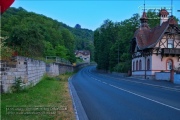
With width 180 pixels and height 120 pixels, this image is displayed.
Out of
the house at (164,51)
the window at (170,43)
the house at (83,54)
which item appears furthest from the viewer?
the house at (83,54)

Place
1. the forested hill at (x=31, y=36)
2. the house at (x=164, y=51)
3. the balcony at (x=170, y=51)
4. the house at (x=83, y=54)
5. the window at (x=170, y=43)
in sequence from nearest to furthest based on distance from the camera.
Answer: the forested hill at (x=31, y=36)
the balcony at (x=170, y=51)
the house at (x=164, y=51)
the window at (x=170, y=43)
the house at (x=83, y=54)

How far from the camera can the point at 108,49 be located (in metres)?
91.9

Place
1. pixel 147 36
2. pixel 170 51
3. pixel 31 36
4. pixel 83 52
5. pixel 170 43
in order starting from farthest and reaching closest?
pixel 83 52, pixel 147 36, pixel 170 43, pixel 170 51, pixel 31 36

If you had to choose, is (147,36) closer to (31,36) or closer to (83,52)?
(31,36)

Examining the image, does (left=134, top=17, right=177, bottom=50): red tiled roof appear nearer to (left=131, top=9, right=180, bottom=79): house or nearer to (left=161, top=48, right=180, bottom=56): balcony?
(left=131, top=9, right=180, bottom=79): house

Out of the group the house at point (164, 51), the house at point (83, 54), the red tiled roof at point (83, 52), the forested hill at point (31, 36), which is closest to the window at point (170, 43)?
the house at point (164, 51)

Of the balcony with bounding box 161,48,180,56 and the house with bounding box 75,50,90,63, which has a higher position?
the house with bounding box 75,50,90,63

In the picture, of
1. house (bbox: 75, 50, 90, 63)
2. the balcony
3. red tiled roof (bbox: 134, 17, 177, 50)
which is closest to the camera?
the balcony

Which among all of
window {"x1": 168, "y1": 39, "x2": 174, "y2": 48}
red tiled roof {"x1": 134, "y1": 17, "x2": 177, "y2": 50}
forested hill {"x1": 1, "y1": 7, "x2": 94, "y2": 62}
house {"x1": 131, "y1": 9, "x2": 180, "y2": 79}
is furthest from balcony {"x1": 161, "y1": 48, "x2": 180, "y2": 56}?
forested hill {"x1": 1, "y1": 7, "x2": 94, "y2": 62}

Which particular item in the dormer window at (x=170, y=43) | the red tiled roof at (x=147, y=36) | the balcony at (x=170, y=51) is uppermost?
the red tiled roof at (x=147, y=36)

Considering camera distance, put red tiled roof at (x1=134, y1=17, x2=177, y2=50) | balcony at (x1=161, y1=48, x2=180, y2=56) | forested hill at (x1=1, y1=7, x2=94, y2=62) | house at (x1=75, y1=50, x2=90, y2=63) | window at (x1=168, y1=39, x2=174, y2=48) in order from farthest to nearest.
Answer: house at (x1=75, y1=50, x2=90, y2=63)
red tiled roof at (x1=134, y1=17, x2=177, y2=50)
window at (x1=168, y1=39, x2=174, y2=48)
balcony at (x1=161, y1=48, x2=180, y2=56)
forested hill at (x1=1, y1=7, x2=94, y2=62)

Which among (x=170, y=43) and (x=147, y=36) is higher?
(x=147, y=36)

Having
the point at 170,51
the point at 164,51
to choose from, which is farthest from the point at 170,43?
the point at 164,51

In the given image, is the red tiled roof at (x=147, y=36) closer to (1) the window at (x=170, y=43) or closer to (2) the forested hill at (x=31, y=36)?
(1) the window at (x=170, y=43)
